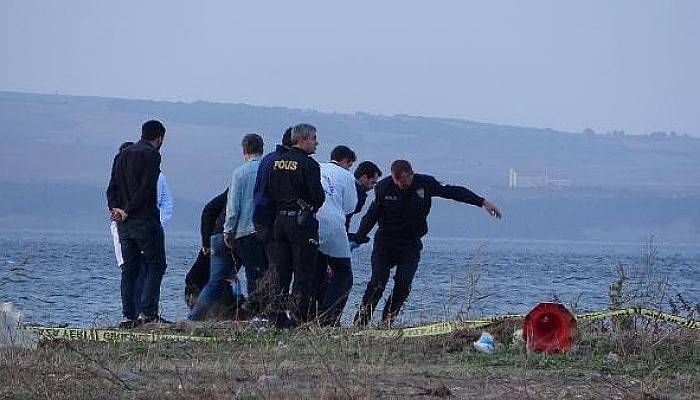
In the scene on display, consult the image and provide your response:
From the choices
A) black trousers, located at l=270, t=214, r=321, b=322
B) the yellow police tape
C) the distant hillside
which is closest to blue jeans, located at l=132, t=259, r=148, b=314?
the yellow police tape

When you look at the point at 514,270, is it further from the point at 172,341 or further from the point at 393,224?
the point at 172,341

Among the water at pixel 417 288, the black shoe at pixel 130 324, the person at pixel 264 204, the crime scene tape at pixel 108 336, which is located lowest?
the water at pixel 417 288

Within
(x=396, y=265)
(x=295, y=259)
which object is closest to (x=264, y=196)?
(x=295, y=259)

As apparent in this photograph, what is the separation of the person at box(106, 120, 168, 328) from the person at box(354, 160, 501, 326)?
1893 millimetres

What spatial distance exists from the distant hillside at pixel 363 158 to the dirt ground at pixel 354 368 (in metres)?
98.6

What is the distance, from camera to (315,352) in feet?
36.0

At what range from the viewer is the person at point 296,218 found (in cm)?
1303

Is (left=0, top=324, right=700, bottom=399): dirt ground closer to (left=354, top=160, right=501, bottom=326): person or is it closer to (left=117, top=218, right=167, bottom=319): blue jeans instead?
(left=117, top=218, right=167, bottom=319): blue jeans

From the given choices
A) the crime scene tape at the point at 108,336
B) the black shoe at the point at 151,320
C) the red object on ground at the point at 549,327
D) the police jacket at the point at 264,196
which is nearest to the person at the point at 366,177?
the police jacket at the point at 264,196

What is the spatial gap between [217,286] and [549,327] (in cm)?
389

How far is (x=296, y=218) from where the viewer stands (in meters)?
13.0

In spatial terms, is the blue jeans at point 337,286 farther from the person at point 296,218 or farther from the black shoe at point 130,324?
the black shoe at point 130,324

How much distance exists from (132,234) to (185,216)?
104660 mm

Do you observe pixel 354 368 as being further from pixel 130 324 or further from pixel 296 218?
pixel 130 324
